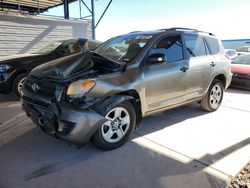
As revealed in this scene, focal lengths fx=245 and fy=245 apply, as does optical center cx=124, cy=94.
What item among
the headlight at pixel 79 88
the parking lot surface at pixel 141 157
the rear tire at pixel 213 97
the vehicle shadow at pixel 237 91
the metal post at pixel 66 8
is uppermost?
the metal post at pixel 66 8

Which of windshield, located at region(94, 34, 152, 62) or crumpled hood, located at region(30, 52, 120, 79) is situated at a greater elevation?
windshield, located at region(94, 34, 152, 62)

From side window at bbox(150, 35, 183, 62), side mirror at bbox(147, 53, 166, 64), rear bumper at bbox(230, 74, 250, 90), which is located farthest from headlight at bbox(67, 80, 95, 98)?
rear bumper at bbox(230, 74, 250, 90)

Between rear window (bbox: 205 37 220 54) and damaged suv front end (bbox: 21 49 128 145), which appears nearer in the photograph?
damaged suv front end (bbox: 21 49 128 145)

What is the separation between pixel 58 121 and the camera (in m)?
3.05

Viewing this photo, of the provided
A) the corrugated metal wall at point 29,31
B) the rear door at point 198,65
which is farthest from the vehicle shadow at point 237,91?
the corrugated metal wall at point 29,31

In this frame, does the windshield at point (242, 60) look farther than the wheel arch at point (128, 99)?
Yes

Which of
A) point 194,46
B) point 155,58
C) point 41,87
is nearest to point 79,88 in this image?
point 41,87

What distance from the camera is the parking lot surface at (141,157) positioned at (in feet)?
9.32

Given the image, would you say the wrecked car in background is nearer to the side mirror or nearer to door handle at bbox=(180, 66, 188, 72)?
the side mirror

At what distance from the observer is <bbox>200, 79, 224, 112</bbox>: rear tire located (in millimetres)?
5238

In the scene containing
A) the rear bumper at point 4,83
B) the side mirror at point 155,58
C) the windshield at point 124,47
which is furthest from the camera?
the rear bumper at point 4,83

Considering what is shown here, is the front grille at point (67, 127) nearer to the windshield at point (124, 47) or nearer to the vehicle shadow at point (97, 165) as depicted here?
the vehicle shadow at point (97, 165)

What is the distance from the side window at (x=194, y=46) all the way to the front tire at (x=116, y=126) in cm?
184

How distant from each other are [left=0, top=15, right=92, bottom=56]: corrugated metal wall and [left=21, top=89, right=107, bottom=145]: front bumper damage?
8929mm
